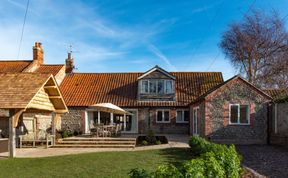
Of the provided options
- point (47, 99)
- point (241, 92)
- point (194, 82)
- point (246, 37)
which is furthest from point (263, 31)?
point (47, 99)

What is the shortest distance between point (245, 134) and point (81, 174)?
1439cm

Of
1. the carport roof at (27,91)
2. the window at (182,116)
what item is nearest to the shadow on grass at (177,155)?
the carport roof at (27,91)

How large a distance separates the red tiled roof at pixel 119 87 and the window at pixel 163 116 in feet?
2.46

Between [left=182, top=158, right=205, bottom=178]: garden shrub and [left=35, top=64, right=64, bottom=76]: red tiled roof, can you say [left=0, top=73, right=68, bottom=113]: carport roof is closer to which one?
[left=182, top=158, right=205, bottom=178]: garden shrub

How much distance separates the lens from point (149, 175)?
5.79 m

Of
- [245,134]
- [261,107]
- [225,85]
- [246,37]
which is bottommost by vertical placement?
[245,134]

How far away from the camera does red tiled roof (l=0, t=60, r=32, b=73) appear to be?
105ft

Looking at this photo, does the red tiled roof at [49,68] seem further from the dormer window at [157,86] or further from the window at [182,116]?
the window at [182,116]

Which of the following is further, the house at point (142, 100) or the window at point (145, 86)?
the window at point (145, 86)

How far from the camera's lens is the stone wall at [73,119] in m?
30.3

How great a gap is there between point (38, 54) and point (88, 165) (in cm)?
2474

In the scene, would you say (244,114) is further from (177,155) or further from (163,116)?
(177,155)

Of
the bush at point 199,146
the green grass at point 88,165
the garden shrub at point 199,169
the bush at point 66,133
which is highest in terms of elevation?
the garden shrub at point 199,169

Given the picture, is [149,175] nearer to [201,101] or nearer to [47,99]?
[47,99]
